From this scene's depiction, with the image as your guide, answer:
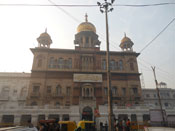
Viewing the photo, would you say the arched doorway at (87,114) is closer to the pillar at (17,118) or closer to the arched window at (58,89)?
the arched window at (58,89)

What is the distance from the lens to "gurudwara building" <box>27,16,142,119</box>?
22.9 metres

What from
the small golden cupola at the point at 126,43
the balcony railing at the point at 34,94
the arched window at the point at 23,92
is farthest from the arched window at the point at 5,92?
the small golden cupola at the point at 126,43

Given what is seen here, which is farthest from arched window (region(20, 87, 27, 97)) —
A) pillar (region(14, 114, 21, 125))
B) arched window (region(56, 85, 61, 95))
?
pillar (region(14, 114, 21, 125))

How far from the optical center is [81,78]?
80.3 feet

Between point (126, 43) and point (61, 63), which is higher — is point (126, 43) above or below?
above

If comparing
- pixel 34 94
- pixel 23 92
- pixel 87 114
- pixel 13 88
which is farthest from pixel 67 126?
pixel 13 88

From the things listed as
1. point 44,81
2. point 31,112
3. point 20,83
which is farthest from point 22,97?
point 31,112

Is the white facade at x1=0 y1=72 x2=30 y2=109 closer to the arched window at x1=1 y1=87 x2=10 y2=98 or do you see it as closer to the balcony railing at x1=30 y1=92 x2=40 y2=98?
the arched window at x1=1 y1=87 x2=10 y2=98

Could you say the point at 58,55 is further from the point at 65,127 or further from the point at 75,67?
the point at 65,127

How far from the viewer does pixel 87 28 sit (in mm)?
31188

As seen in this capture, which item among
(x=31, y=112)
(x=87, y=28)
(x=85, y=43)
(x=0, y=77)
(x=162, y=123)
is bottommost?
(x=162, y=123)

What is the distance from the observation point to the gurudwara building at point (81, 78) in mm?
22922

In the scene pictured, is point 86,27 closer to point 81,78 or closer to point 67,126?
point 81,78

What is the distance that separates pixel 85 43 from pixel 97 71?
8.33 m
